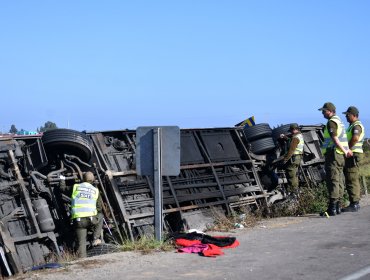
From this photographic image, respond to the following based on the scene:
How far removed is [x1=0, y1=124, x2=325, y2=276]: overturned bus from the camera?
30.3 feet

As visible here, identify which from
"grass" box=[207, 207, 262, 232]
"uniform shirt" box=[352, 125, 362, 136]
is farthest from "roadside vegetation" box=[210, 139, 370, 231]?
"uniform shirt" box=[352, 125, 362, 136]

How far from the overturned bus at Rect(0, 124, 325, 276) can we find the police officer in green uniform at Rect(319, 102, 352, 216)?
172 cm

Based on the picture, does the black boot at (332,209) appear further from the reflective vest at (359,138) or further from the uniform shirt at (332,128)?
the uniform shirt at (332,128)

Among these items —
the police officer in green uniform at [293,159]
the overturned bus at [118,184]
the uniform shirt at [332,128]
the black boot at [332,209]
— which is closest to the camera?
the overturned bus at [118,184]

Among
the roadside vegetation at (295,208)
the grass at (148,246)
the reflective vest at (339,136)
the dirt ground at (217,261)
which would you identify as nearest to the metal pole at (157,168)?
the grass at (148,246)

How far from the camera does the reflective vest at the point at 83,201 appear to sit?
31.4 feet

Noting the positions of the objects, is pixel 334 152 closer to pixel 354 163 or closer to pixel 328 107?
pixel 354 163

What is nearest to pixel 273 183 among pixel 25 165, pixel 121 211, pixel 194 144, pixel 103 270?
pixel 194 144

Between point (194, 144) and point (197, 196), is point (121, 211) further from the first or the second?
point (194, 144)

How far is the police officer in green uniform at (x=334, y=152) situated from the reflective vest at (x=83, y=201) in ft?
15.9

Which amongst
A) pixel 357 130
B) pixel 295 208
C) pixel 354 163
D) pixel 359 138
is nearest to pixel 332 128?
pixel 357 130

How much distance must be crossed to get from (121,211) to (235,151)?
4.21m

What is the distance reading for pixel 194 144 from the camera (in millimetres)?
12672

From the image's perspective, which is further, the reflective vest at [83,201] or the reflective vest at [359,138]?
the reflective vest at [359,138]
